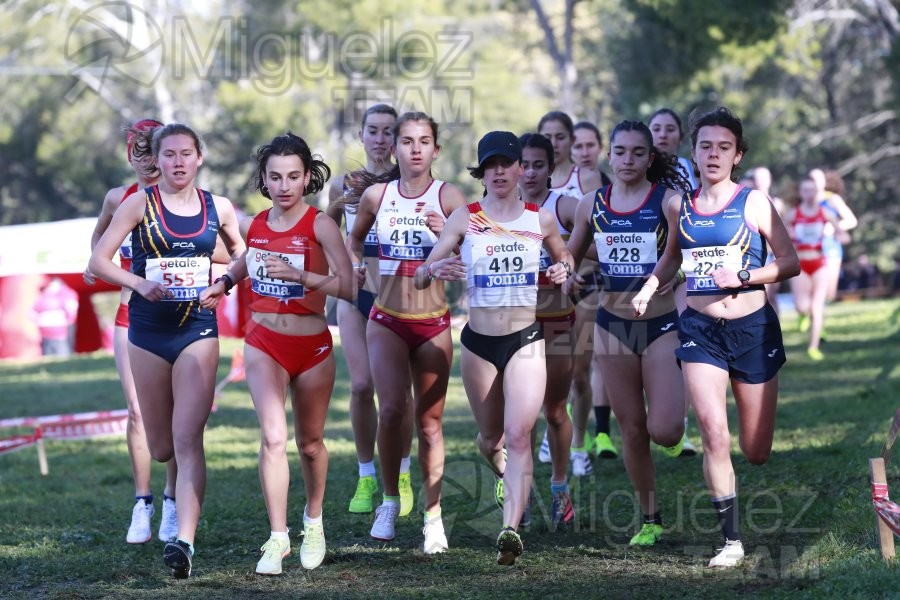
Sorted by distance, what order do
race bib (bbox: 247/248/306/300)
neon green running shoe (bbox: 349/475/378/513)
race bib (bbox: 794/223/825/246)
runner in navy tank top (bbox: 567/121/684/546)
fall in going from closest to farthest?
race bib (bbox: 247/248/306/300)
runner in navy tank top (bbox: 567/121/684/546)
neon green running shoe (bbox: 349/475/378/513)
race bib (bbox: 794/223/825/246)

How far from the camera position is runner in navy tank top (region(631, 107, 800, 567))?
647cm

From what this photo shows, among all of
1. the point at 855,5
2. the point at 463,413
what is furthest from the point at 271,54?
the point at 463,413

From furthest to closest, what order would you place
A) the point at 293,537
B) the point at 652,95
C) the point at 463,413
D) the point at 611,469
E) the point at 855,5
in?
1. the point at 855,5
2. the point at 652,95
3. the point at 463,413
4. the point at 611,469
5. the point at 293,537

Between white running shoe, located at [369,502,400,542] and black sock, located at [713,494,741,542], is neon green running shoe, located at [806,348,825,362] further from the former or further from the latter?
black sock, located at [713,494,741,542]

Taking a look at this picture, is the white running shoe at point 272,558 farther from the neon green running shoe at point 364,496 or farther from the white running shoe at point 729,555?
the white running shoe at point 729,555

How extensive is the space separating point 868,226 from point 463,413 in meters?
27.6

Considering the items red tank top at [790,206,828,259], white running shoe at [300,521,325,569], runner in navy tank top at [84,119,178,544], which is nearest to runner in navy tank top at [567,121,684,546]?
white running shoe at [300,521,325,569]

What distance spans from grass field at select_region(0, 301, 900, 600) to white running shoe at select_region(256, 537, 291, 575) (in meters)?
0.06

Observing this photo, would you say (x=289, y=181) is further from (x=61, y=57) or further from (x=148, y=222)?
(x=61, y=57)

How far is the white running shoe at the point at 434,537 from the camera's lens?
7141mm

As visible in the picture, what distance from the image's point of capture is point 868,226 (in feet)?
125

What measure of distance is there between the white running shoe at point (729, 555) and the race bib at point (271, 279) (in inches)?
99.5

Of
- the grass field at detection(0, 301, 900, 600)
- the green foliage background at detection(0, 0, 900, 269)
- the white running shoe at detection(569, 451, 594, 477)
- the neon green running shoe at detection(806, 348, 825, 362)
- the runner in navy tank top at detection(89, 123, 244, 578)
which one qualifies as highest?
the green foliage background at detection(0, 0, 900, 269)

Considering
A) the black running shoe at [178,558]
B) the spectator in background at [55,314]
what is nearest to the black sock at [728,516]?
the black running shoe at [178,558]
